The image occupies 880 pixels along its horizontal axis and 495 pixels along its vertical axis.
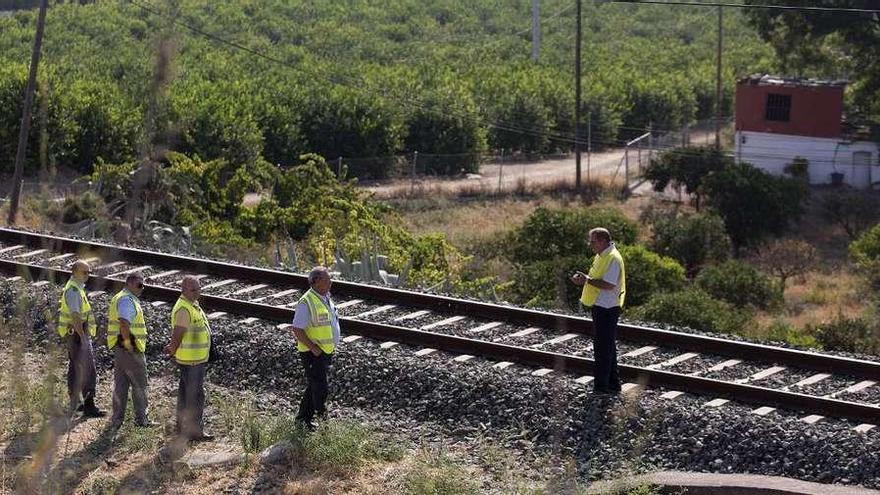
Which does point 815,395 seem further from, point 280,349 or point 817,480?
point 280,349

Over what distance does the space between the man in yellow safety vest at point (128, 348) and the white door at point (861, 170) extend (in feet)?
140

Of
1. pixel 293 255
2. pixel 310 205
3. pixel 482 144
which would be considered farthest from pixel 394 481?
pixel 482 144

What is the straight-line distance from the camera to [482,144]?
53281mm

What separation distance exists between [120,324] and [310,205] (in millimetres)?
15311

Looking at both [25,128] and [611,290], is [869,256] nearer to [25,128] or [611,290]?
[25,128]

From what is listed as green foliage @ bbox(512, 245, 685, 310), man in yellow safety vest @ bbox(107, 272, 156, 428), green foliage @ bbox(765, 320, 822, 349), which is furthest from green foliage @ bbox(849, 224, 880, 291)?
man in yellow safety vest @ bbox(107, 272, 156, 428)

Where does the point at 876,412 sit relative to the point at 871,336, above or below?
above

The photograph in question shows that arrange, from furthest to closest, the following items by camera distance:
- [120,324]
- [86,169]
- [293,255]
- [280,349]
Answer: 1. [86,169]
2. [293,255]
3. [280,349]
4. [120,324]

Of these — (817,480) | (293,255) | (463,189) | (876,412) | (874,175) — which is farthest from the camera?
(874,175)

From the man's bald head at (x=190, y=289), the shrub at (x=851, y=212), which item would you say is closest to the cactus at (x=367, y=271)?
the man's bald head at (x=190, y=289)

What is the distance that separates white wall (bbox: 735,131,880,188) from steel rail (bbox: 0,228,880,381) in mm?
36431

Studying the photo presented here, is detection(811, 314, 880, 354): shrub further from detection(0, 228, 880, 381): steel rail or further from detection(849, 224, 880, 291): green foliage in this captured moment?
detection(849, 224, 880, 291): green foliage

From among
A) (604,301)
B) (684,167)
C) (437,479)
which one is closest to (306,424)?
(437,479)

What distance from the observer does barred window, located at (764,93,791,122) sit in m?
52.6
